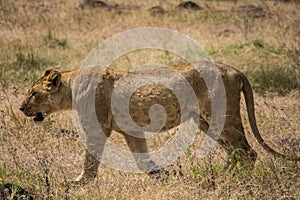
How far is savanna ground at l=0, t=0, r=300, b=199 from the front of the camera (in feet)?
15.1

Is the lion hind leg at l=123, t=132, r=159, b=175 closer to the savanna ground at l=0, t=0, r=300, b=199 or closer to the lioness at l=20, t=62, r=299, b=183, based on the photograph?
the lioness at l=20, t=62, r=299, b=183

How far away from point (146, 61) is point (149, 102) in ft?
17.9

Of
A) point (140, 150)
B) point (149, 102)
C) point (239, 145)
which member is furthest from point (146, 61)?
point (239, 145)

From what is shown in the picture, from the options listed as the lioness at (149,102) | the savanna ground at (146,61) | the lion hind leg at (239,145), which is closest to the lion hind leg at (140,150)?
the lioness at (149,102)

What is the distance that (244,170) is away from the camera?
4.85 metres

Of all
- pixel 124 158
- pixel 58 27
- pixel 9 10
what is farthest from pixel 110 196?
pixel 9 10

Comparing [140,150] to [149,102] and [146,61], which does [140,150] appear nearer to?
[149,102]

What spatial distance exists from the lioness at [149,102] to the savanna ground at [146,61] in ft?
0.78

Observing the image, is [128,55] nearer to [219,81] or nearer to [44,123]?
[44,123]

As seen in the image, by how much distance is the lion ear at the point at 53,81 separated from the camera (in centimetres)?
601

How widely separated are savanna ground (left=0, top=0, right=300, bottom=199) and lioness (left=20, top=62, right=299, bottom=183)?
24 centimetres

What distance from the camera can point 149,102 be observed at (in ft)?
18.5

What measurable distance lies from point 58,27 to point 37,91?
9.32m

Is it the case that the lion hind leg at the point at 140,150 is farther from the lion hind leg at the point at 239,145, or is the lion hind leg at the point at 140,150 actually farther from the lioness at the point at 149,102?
the lion hind leg at the point at 239,145
